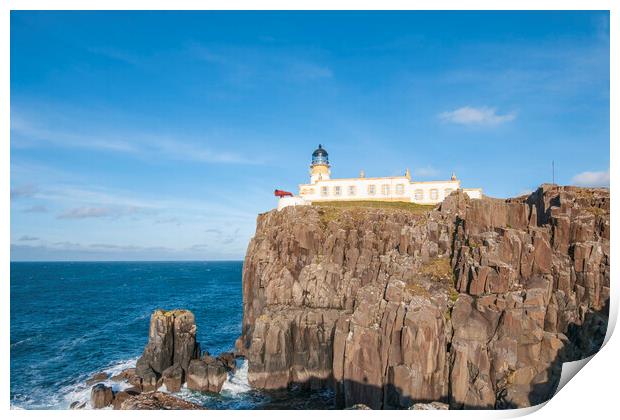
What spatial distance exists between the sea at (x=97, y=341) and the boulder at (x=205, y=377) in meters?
0.48

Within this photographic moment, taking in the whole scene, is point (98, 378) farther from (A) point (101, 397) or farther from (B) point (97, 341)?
(B) point (97, 341)

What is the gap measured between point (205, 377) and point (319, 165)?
1099 inches

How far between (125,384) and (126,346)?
9393 mm

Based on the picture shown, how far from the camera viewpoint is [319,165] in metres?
45.7

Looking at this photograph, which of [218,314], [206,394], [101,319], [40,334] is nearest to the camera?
[206,394]

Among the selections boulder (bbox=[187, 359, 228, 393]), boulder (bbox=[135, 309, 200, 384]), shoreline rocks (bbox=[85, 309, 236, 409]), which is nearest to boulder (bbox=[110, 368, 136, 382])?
shoreline rocks (bbox=[85, 309, 236, 409])

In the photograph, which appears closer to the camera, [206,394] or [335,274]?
[206,394]

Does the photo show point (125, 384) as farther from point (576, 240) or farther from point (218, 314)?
point (576, 240)

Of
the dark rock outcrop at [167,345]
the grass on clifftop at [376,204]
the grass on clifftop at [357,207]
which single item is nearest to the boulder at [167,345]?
the dark rock outcrop at [167,345]

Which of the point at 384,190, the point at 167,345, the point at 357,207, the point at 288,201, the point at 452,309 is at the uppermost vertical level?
the point at 384,190

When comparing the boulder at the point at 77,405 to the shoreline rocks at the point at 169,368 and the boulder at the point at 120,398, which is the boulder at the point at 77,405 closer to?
the shoreline rocks at the point at 169,368

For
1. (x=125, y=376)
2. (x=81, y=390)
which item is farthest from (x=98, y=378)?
(x=125, y=376)
